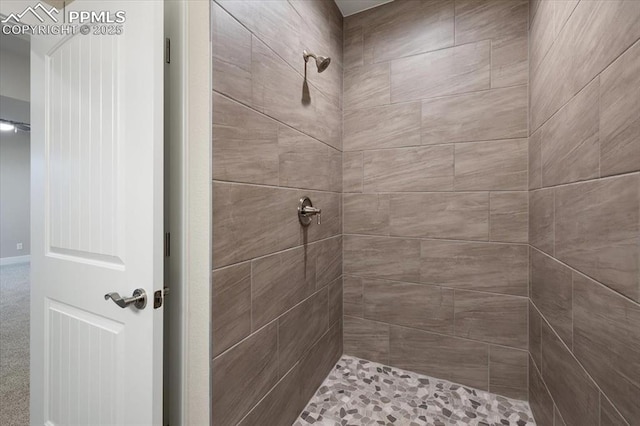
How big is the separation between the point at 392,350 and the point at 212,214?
63.1 inches

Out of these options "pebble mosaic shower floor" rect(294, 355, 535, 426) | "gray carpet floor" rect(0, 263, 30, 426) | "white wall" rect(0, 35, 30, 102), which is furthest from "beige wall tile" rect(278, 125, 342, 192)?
"white wall" rect(0, 35, 30, 102)

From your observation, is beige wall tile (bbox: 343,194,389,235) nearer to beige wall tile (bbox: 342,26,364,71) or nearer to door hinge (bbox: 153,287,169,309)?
beige wall tile (bbox: 342,26,364,71)

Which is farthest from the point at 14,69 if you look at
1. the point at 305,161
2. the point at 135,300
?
the point at 135,300

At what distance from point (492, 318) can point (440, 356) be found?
411 mm

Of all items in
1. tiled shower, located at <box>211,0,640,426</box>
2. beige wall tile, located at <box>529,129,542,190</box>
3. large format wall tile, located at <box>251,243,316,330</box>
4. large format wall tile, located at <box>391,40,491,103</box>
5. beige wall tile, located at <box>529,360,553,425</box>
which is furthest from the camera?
large format wall tile, located at <box>391,40,491,103</box>

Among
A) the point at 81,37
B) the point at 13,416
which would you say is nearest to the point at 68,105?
the point at 81,37

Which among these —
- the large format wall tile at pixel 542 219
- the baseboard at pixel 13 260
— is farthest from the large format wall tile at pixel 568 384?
the baseboard at pixel 13 260

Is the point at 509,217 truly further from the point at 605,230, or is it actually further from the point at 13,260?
the point at 13,260

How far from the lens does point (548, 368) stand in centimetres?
126

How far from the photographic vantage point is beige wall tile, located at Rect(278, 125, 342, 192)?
134cm

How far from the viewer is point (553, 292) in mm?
1207

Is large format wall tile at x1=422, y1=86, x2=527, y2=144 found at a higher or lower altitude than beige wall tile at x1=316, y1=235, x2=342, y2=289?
higher

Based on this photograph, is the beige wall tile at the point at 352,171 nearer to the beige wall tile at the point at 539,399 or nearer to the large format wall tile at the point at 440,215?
the large format wall tile at the point at 440,215

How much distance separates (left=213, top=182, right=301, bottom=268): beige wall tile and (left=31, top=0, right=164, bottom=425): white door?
18 centimetres
